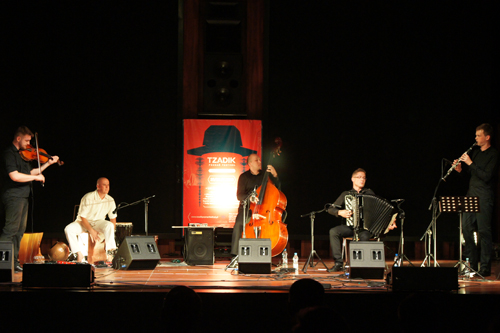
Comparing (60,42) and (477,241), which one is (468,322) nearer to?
(477,241)

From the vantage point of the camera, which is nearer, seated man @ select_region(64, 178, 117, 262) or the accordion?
the accordion

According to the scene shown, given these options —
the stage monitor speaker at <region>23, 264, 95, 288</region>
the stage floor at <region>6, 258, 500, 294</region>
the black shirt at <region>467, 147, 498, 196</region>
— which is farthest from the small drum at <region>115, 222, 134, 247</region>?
the black shirt at <region>467, 147, 498, 196</region>

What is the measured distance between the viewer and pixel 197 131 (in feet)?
25.0

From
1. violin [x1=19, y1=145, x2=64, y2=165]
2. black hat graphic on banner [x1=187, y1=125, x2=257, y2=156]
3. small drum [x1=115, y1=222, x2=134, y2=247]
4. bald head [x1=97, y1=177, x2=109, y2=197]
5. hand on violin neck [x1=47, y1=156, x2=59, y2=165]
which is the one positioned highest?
black hat graphic on banner [x1=187, y1=125, x2=257, y2=156]

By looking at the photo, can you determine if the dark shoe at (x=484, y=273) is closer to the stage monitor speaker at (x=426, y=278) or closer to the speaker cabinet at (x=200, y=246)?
the stage monitor speaker at (x=426, y=278)

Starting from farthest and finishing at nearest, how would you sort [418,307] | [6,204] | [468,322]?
[6,204] → [468,322] → [418,307]

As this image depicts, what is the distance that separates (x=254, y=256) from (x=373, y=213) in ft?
5.54

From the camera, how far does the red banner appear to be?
7500mm

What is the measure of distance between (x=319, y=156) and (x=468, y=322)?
167 inches

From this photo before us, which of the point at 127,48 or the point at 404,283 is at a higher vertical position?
the point at 127,48

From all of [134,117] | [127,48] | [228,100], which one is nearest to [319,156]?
[228,100]

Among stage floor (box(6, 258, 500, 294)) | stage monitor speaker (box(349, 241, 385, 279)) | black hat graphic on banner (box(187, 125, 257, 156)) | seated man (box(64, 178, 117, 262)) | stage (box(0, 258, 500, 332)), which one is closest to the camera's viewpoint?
stage (box(0, 258, 500, 332))

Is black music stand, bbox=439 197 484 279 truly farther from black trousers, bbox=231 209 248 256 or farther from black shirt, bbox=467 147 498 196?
black trousers, bbox=231 209 248 256

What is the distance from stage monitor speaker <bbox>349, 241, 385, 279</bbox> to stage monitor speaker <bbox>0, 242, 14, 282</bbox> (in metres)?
3.27
